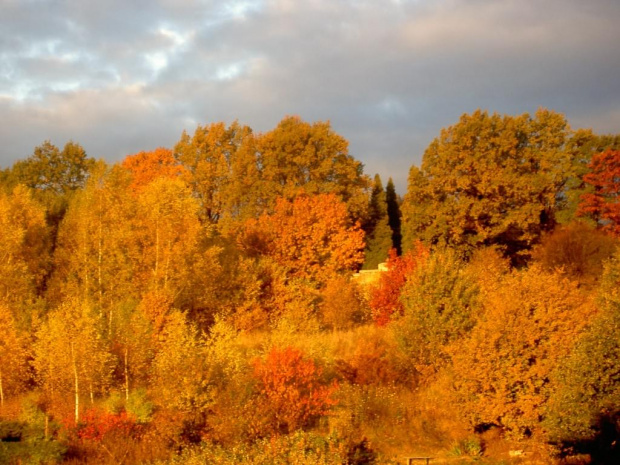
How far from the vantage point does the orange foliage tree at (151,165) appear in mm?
53719

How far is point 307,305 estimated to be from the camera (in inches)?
1391

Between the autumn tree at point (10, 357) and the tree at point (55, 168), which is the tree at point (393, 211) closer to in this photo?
the tree at point (55, 168)

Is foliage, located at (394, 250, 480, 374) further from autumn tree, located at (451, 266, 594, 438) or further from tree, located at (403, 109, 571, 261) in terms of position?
tree, located at (403, 109, 571, 261)

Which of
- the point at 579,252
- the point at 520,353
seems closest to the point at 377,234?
the point at 579,252

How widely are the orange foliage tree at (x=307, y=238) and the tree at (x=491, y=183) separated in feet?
16.8

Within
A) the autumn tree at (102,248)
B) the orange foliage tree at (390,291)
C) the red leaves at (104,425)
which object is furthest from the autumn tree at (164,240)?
the orange foliage tree at (390,291)

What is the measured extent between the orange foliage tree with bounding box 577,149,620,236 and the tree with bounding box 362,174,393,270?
15.4 metres

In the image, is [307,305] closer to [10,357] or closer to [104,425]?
[104,425]

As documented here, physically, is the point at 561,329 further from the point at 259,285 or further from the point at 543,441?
the point at 259,285

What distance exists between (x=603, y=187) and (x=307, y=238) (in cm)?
2111

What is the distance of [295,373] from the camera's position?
22.5 meters

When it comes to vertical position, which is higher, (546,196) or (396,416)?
(546,196)

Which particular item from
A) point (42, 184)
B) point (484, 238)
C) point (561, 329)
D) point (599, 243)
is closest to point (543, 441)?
point (561, 329)

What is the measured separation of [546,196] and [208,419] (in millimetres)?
29717
